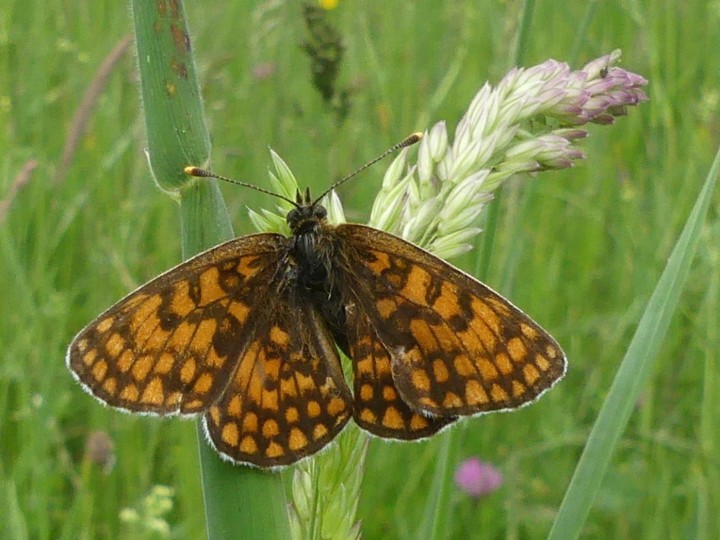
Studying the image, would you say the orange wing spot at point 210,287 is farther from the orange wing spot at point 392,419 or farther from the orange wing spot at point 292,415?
the orange wing spot at point 392,419

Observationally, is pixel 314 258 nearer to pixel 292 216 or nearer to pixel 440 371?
pixel 292 216

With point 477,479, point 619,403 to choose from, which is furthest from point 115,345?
point 477,479

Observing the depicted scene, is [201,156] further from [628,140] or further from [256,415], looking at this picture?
[628,140]

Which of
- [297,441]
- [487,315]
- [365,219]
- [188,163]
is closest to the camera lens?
[188,163]

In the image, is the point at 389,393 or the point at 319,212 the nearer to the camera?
the point at 389,393

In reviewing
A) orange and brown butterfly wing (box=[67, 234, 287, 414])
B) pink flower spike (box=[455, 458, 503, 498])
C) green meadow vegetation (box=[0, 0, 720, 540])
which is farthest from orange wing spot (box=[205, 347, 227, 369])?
pink flower spike (box=[455, 458, 503, 498])

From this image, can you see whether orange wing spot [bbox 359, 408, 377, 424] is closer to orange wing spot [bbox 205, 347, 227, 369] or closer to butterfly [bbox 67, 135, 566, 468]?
butterfly [bbox 67, 135, 566, 468]

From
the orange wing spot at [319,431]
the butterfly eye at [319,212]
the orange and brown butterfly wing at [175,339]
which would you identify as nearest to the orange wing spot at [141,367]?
the orange and brown butterfly wing at [175,339]
